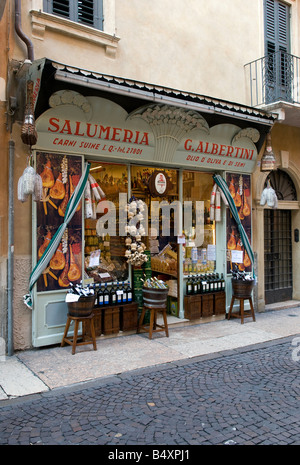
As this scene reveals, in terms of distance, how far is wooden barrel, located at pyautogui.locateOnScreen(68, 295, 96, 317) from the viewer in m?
6.23

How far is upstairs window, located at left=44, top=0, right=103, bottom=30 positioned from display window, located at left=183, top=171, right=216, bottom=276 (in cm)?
348

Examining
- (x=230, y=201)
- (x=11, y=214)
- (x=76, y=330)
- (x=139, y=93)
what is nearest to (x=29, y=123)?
(x=11, y=214)

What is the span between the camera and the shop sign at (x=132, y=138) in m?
6.49

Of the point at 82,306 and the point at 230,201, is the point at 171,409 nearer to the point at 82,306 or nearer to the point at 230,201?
the point at 82,306

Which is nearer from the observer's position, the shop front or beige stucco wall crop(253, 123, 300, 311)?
the shop front

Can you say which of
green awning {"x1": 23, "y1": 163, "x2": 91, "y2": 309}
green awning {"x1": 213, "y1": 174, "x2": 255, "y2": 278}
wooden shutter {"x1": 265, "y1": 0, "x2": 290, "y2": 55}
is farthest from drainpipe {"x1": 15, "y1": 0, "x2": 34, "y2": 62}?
wooden shutter {"x1": 265, "y1": 0, "x2": 290, "y2": 55}

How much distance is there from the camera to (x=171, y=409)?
4461 mm

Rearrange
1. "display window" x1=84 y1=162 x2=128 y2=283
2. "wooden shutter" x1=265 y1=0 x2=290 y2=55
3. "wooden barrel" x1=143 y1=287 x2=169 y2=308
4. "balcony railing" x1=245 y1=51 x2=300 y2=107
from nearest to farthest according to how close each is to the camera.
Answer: "wooden barrel" x1=143 y1=287 x2=169 y2=308 → "display window" x1=84 y1=162 x2=128 y2=283 → "balcony railing" x1=245 y1=51 x2=300 y2=107 → "wooden shutter" x1=265 y1=0 x2=290 y2=55

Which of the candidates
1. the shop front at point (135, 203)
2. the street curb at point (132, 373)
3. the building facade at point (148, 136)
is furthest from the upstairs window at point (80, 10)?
the street curb at point (132, 373)

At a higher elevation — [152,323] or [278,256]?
[278,256]

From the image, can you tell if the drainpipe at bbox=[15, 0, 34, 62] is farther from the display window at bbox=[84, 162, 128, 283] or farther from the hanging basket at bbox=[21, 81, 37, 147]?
the display window at bbox=[84, 162, 128, 283]

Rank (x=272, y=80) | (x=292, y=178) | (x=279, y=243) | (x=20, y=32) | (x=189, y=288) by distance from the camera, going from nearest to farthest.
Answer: (x=20, y=32)
(x=189, y=288)
(x=272, y=80)
(x=292, y=178)
(x=279, y=243)

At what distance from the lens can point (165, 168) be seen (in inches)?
328

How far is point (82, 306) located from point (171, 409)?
2.37 meters
